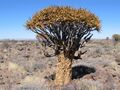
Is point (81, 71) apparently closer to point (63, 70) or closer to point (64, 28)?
point (63, 70)

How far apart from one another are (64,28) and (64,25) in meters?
0.17

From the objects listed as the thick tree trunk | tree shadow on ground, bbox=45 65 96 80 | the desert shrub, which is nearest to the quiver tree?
the thick tree trunk

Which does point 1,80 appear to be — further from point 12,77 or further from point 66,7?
point 66,7

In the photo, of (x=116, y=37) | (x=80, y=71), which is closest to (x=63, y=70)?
(x=80, y=71)

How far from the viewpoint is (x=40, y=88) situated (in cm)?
1119

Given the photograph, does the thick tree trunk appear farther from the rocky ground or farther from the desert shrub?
the desert shrub

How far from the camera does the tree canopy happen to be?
12852 millimetres

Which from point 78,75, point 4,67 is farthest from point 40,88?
point 4,67

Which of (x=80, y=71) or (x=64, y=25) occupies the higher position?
(x=64, y=25)

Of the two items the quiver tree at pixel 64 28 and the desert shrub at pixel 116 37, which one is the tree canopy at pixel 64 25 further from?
the desert shrub at pixel 116 37

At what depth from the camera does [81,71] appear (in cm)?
1567

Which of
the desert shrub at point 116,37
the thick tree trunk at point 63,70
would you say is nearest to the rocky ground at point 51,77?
the thick tree trunk at point 63,70

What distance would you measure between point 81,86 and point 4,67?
27.7 ft

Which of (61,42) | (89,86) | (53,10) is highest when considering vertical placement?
(53,10)
